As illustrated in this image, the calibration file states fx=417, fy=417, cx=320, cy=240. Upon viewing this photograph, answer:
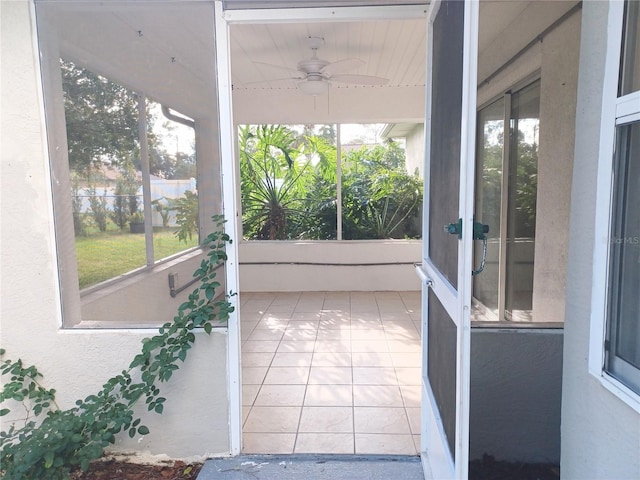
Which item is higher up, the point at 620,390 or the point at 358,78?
the point at 358,78

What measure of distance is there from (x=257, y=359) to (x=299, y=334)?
0.65 meters

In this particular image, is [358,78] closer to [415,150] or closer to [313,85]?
[313,85]

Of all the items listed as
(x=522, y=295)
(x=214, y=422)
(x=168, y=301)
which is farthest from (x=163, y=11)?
(x=522, y=295)

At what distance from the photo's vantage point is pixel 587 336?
123cm

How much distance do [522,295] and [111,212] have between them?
292cm

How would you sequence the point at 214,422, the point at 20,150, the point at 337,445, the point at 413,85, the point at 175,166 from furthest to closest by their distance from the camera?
the point at 413,85, the point at 175,166, the point at 337,445, the point at 214,422, the point at 20,150

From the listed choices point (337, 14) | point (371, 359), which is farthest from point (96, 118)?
point (371, 359)

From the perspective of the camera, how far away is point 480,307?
3.92 meters

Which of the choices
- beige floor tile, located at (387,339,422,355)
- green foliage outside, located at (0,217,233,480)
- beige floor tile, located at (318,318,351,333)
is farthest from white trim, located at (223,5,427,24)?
beige floor tile, located at (318,318,351,333)

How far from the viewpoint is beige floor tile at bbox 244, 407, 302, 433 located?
2334 mm

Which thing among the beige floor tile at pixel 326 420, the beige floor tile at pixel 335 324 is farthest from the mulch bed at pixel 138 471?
the beige floor tile at pixel 335 324

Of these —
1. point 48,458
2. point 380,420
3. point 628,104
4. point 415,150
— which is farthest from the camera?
point 415,150

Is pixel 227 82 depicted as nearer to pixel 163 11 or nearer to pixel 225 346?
pixel 163 11

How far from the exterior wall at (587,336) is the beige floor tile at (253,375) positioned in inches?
78.5
